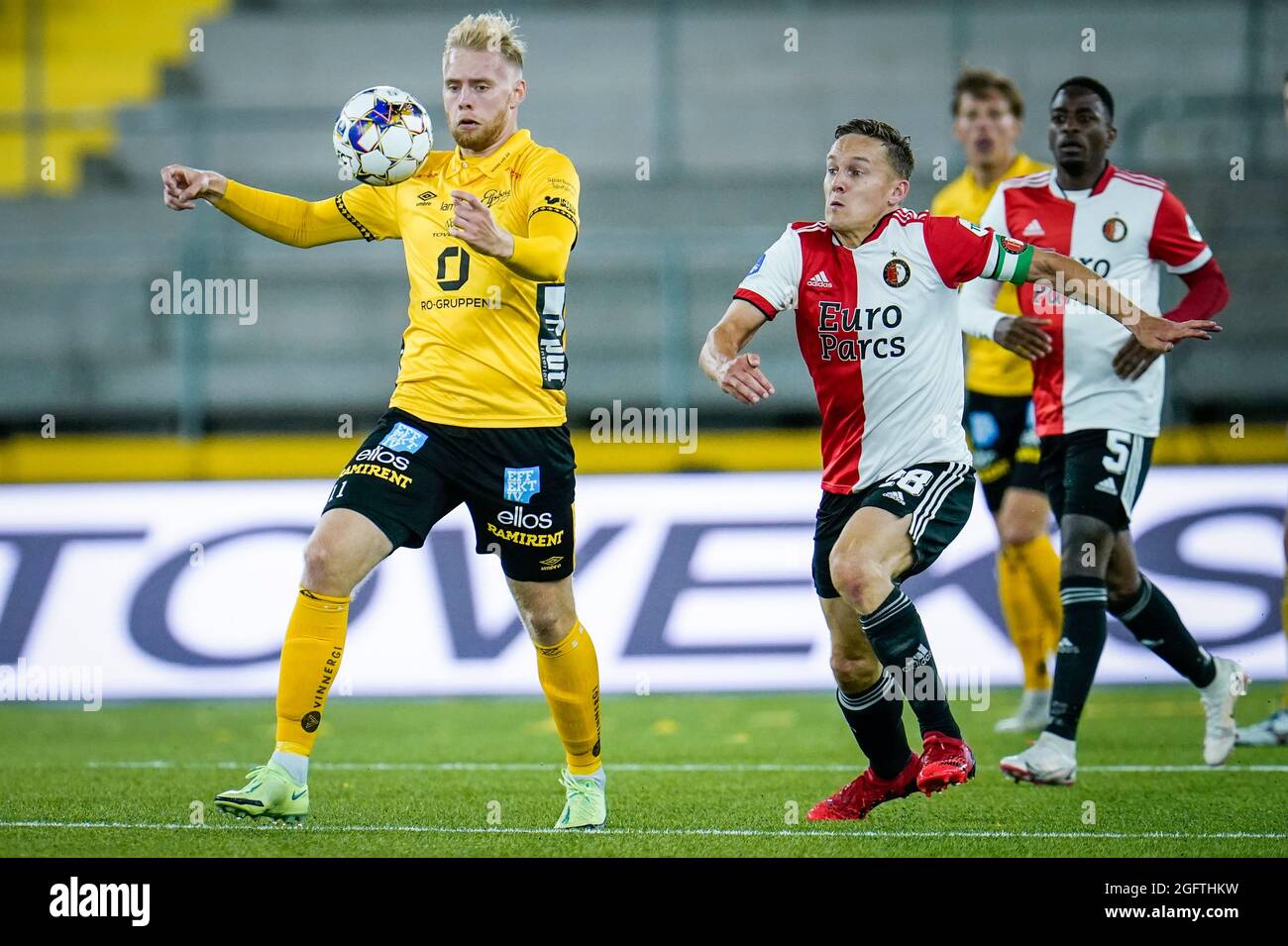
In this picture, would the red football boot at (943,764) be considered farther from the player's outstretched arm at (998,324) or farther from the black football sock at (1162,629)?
the black football sock at (1162,629)

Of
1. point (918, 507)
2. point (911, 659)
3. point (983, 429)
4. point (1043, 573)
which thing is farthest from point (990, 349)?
point (911, 659)

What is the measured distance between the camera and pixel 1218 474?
28.5 ft

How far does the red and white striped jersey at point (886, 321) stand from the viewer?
5191 mm

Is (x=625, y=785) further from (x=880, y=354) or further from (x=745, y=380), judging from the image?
(x=745, y=380)

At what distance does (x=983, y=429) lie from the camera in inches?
303

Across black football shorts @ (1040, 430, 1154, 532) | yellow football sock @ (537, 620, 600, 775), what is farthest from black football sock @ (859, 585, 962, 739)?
black football shorts @ (1040, 430, 1154, 532)

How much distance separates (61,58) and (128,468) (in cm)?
650

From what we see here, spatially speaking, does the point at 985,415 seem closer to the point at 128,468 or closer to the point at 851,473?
the point at 851,473

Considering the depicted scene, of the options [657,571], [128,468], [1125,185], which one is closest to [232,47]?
[128,468]

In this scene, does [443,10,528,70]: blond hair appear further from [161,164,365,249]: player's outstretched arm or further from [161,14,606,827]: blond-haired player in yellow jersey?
[161,164,365,249]: player's outstretched arm

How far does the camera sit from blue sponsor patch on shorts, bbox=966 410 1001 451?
7633mm

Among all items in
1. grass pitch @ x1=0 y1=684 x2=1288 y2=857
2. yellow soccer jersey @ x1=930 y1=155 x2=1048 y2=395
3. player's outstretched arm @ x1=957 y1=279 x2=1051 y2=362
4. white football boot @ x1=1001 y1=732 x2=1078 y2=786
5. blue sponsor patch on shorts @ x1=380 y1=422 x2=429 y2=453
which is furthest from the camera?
yellow soccer jersey @ x1=930 y1=155 x2=1048 y2=395

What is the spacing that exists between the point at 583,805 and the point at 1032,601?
3083 mm

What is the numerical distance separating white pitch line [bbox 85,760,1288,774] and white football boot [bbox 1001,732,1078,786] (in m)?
0.62
